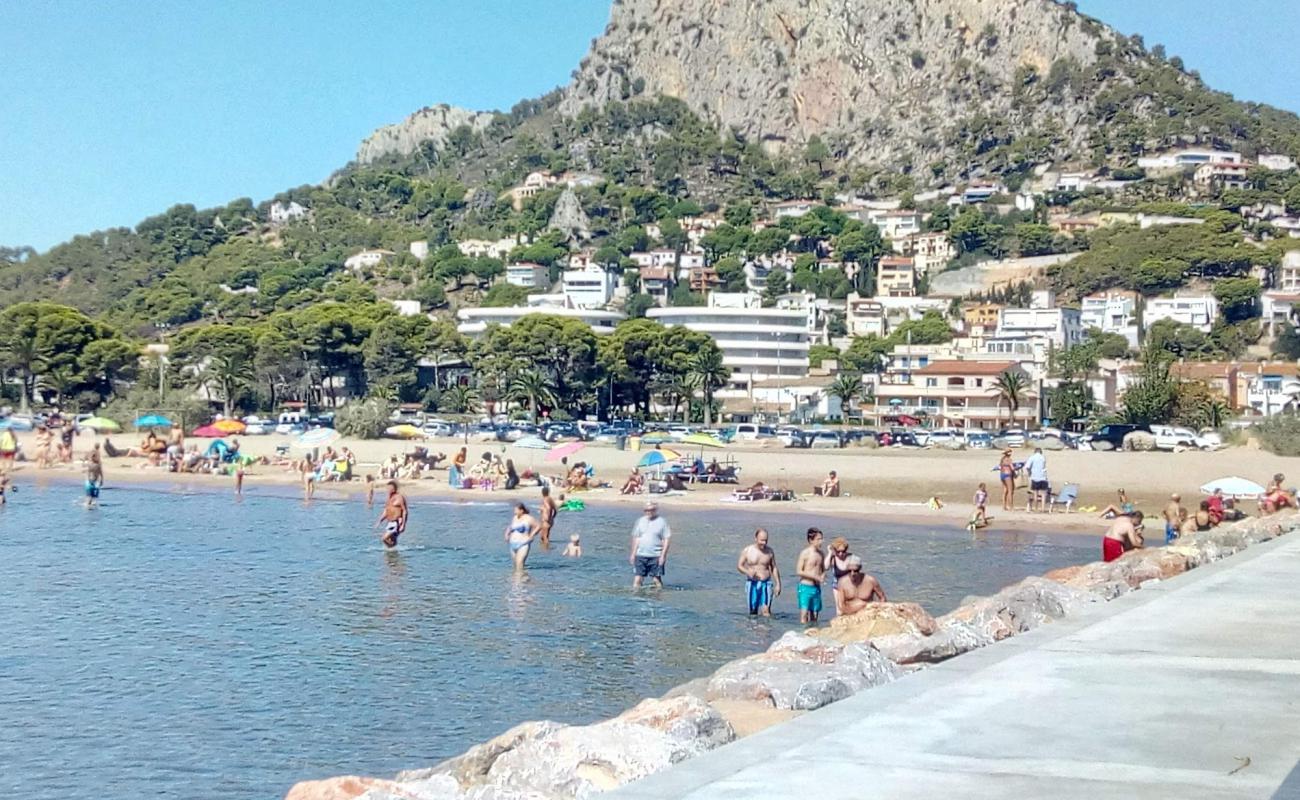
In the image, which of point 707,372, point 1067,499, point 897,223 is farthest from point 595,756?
point 897,223

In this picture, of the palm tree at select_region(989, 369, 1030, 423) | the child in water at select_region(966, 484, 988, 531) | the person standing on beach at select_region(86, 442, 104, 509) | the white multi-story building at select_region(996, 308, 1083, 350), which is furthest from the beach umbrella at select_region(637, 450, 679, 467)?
the white multi-story building at select_region(996, 308, 1083, 350)

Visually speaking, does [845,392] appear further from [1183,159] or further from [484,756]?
[1183,159]

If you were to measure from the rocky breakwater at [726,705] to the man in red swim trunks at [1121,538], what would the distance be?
11.5ft

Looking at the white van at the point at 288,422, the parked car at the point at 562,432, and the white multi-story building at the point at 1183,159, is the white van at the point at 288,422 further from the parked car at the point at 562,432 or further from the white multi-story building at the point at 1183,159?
the white multi-story building at the point at 1183,159

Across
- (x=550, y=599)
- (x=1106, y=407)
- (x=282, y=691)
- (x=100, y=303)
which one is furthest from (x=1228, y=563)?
(x=100, y=303)

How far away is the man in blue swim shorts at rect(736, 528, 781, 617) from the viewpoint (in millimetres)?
15547

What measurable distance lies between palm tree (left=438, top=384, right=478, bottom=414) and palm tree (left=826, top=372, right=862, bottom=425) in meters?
20.9

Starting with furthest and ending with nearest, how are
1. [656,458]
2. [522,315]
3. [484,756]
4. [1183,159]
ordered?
[1183,159], [522,315], [656,458], [484,756]

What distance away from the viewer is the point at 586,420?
74.8 meters

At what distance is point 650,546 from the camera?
17781 mm

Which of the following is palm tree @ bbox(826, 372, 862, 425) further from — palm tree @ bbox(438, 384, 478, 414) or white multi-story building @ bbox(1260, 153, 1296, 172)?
white multi-story building @ bbox(1260, 153, 1296, 172)

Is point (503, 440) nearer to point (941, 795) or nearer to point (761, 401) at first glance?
point (761, 401)

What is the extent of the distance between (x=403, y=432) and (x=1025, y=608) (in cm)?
4407

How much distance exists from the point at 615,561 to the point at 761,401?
70.3 meters
